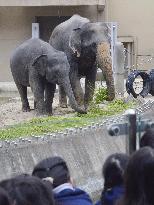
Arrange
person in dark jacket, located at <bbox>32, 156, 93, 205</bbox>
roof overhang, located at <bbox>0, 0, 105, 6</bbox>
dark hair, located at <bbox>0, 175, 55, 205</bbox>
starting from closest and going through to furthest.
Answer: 1. dark hair, located at <bbox>0, 175, 55, 205</bbox>
2. person in dark jacket, located at <bbox>32, 156, 93, 205</bbox>
3. roof overhang, located at <bbox>0, 0, 105, 6</bbox>

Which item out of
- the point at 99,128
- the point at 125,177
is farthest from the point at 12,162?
the point at 125,177

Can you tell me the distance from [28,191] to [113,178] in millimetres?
710

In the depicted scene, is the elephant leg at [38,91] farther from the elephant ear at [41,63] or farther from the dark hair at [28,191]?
the dark hair at [28,191]

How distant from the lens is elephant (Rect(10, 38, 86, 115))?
408 inches

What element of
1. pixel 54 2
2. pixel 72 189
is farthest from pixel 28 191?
pixel 54 2

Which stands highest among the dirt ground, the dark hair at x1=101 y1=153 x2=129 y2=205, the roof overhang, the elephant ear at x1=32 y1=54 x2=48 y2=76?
the roof overhang

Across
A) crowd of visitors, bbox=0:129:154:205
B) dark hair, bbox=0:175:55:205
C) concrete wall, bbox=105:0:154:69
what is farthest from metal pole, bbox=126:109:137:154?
concrete wall, bbox=105:0:154:69

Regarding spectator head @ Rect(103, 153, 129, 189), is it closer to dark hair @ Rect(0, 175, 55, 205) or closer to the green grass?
dark hair @ Rect(0, 175, 55, 205)

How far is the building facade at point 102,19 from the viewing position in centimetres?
2391

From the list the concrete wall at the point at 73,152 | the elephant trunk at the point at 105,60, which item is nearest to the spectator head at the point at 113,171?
the concrete wall at the point at 73,152

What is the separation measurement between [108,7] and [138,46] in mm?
1780

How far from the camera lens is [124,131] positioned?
185 inches

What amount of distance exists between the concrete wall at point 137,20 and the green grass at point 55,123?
1331 cm

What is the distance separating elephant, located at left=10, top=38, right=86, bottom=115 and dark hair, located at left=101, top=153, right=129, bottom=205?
240 inches
